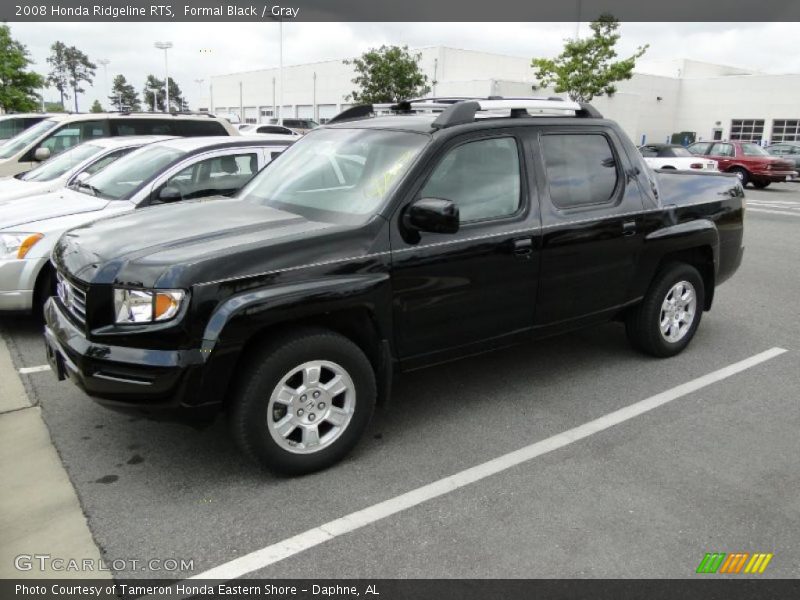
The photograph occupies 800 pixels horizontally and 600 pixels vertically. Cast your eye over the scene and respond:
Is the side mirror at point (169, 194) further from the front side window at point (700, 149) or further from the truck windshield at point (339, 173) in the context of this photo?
the front side window at point (700, 149)

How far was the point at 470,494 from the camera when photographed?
11.3ft

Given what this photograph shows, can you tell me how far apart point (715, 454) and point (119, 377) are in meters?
3.25

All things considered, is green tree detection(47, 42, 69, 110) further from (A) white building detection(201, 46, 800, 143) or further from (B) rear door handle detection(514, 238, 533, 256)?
(B) rear door handle detection(514, 238, 533, 256)

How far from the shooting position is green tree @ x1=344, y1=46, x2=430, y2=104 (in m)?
33.8

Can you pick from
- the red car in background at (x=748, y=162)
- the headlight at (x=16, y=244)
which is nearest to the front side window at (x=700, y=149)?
the red car in background at (x=748, y=162)

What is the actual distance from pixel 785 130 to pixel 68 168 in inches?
2039

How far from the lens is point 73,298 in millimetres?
3564

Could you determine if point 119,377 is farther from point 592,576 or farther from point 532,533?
point 592,576

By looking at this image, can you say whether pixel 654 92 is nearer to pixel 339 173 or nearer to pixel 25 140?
pixel 25 140

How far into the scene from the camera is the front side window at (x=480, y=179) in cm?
396

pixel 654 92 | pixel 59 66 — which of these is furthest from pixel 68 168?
pixel 59 66

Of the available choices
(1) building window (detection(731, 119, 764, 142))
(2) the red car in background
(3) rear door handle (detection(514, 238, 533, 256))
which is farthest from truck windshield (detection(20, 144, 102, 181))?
(1) building window (detection(731, 119, 764, 142))

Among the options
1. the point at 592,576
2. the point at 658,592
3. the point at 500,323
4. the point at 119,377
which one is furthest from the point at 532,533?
the point at 119,377

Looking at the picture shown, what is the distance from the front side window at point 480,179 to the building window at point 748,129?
52.8 meters
